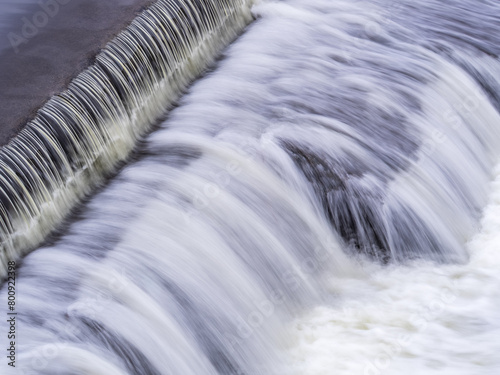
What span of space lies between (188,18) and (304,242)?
7.18ft

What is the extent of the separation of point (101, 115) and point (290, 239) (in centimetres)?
141

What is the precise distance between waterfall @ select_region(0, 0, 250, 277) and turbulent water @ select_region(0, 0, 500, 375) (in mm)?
127

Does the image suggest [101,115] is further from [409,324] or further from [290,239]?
[409,324]

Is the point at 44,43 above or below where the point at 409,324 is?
above

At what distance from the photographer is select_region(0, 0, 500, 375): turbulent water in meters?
3.84

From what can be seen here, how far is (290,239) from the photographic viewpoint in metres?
4.39

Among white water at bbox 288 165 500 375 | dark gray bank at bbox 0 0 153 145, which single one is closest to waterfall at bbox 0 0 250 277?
dark gray bank at bbox 0 0 153 145

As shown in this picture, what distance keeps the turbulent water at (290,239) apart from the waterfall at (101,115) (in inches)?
5.0

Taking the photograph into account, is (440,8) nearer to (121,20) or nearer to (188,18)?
(188,18)

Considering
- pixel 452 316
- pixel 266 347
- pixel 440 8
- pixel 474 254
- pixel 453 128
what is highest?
pixel 440 8

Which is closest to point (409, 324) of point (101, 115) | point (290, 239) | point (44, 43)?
point (290, 239)

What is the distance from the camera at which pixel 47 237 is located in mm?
4203

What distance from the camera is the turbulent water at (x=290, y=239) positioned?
384 centimetres

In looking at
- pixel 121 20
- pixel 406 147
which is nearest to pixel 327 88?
pixel 406 147
